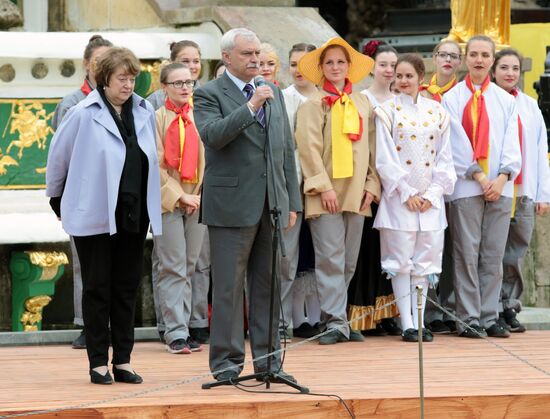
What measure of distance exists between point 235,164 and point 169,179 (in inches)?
62.7

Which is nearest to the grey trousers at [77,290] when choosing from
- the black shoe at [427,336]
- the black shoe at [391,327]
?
the black shoe at [391,327]

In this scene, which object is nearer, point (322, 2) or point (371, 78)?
point (371, 78)

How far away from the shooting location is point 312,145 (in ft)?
35.1

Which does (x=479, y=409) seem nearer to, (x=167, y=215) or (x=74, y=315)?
(x=167, y=215)

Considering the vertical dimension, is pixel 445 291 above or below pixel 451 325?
above

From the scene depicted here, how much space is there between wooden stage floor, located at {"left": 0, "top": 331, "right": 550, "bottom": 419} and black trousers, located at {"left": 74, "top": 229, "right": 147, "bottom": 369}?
203mm

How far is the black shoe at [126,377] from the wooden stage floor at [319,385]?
6 cm

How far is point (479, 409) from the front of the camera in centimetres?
870

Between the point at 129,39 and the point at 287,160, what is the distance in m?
3.61

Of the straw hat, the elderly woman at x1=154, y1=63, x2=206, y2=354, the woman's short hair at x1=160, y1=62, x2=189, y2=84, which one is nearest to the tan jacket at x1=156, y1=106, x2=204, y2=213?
the elderly woman at x1=154, y1=63, x2=206, y2=354

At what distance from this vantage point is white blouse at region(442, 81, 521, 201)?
36.3 ft

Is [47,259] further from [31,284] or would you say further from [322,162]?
[322,162]

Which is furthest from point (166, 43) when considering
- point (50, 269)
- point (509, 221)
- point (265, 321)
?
point (265, 321)

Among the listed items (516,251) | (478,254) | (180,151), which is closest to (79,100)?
(180,151)
